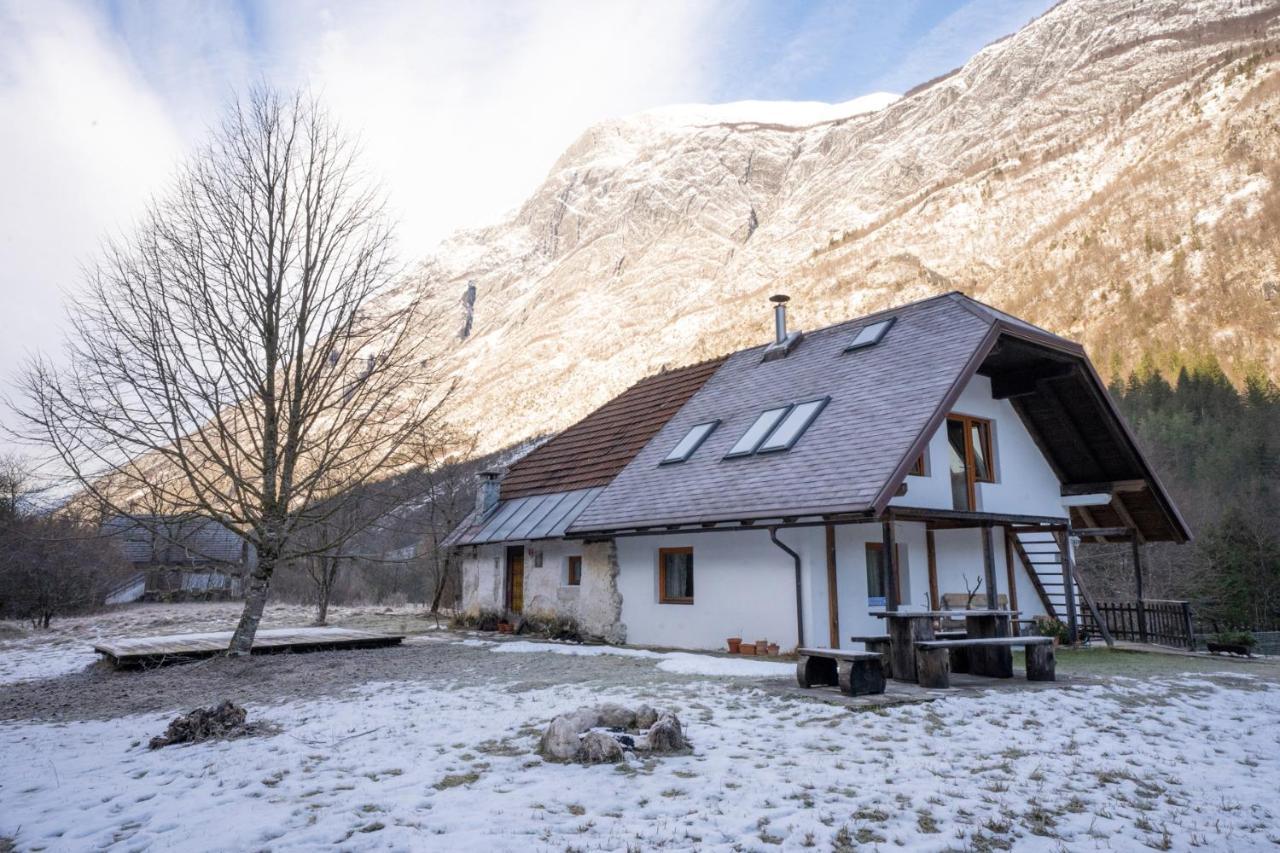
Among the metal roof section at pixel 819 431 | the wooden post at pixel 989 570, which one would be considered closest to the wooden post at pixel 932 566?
the wooden post at pixel 989 570

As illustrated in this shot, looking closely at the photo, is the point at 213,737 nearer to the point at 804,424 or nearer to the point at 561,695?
the point at 561,695

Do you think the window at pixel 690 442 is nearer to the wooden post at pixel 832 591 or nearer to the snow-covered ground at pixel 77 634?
the wooden post at pixel 832 591

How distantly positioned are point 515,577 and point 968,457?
34.1ft

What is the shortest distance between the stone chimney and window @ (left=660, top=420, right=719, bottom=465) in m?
6.10

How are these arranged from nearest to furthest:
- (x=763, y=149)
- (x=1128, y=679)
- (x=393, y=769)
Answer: (x=393, y=769) → (x=1128, y=679) → (x=763, y=149)

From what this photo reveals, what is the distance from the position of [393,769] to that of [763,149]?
14988 centimetres

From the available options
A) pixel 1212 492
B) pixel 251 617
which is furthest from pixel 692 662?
pixel 1212 492

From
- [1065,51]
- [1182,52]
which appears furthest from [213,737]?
[1065,51]

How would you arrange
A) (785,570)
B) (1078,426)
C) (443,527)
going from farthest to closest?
(443,527), (1078,426), (785,570)

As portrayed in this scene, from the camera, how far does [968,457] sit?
45.9 ft

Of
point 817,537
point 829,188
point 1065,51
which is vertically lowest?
point 817,537

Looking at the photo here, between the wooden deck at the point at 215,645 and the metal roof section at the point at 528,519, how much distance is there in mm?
3621

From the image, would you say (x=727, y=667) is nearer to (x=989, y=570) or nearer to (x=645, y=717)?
(x=645, y=717)

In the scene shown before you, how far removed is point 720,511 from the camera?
12.1 meters
